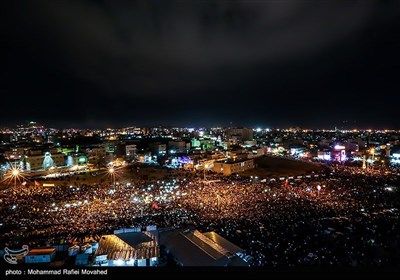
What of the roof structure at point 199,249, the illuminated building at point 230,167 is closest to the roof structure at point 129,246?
the roof structure at point 199,249

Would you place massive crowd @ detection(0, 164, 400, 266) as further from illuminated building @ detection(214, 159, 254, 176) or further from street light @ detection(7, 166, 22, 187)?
illuminated building @ detection(214, 159, 254, 176)

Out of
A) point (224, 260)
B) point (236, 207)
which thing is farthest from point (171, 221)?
point (224, 260)

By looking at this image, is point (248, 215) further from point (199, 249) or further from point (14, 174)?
point (14, 174)

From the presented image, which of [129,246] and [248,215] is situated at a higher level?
[129,246]

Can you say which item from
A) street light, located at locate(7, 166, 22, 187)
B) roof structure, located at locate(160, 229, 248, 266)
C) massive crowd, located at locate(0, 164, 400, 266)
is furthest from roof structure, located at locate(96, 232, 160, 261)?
street light, located at locate(7, 166, 22, 187)

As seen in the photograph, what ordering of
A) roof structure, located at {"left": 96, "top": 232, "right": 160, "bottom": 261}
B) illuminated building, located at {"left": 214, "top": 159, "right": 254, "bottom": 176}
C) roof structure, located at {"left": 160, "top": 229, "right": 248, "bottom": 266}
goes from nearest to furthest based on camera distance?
1. roof structure, located at {"left": 160, "top": 229, "right": 248, "bottom": 266}
2. roof structure, located at {"left": 96, "top": 232, "right": 160, "bottom": 261}
3. illuminated building, located at {"left": 214, "top": 159, "right": 254, "bottom": 176}

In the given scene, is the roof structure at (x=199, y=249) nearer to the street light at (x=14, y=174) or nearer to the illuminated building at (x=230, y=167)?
the illuminated building at (x=230, y=167)

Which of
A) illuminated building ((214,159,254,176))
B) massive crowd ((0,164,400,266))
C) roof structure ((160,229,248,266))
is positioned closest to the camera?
roof structure ((160,229,248,266))

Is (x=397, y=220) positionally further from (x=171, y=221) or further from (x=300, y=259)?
(x=171, y=221)

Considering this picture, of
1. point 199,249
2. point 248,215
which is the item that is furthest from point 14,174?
point 199,249
